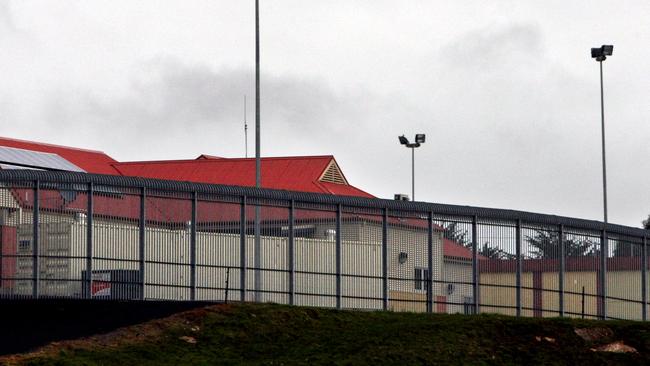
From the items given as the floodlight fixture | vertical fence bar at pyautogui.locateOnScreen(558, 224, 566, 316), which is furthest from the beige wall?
the floodlight fixture

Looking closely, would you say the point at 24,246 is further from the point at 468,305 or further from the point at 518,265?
the point at 518,265

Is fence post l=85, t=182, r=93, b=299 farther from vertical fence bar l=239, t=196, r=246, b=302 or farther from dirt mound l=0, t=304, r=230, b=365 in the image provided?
vertical fence bar l=239, t=196, r=246, b=302

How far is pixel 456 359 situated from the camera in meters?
36.6

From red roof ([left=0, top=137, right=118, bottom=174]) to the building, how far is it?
31.9m

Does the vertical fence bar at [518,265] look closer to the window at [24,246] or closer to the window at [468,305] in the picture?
the window at [468,305]

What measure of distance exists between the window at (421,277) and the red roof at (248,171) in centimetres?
2975

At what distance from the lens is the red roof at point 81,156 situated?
2886 inches

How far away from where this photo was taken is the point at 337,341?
123 feet

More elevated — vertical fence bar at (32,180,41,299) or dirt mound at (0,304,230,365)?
vertical fence bar at (32,180,41,299)

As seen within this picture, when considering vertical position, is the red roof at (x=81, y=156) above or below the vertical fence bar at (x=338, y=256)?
above

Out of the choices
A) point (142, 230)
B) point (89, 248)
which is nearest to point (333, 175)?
point (142, 230)

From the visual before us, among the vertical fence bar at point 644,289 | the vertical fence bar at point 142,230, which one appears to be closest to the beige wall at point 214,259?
the vertical fence bar at point 142,230

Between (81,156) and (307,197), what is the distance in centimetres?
3858

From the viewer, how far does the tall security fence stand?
39.7 metres
